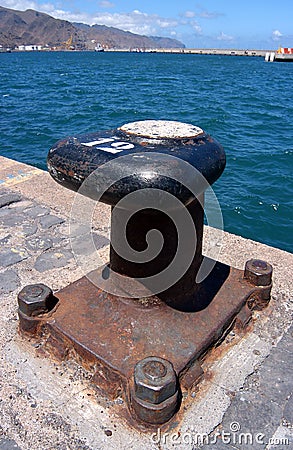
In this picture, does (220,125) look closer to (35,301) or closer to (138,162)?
(35,301)

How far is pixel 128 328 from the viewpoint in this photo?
1.93 meters

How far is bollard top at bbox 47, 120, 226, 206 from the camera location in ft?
5.07

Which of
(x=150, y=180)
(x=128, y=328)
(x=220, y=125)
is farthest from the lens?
(x=220, y=125)

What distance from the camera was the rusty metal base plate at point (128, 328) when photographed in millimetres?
1793

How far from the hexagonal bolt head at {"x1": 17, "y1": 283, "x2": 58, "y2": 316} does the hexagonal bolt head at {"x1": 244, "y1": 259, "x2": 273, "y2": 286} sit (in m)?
1.02

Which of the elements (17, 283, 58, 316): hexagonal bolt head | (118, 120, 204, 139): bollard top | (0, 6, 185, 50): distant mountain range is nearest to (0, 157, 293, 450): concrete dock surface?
(17, 283, 58, 316): hexagonal bolt head

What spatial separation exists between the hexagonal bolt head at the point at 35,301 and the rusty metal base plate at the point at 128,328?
0.09ft

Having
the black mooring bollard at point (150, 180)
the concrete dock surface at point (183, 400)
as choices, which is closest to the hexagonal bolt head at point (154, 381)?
the concrete dock surface at point (183, 400)

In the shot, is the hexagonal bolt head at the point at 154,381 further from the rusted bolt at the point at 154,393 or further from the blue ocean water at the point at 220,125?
the blue ocean water at the point at 220,125

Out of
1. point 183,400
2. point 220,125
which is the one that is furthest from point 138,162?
point 220,125

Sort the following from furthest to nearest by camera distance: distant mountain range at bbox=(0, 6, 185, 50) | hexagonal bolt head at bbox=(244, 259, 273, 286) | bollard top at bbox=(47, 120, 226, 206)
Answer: distant mountain range at bbox=(0, 6, 185, 50) → hexagonal bolt head at bbox=(244, 259, 273, 286) → bollard top at bbox=(47, 120, 226, 206)

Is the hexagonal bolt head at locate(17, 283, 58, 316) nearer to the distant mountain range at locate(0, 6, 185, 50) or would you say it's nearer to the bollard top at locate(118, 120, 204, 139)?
the bollard top at locate(118, 120, 204, 139)

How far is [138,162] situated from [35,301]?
87cm

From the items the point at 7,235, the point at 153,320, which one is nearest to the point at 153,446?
the point at 153,320
